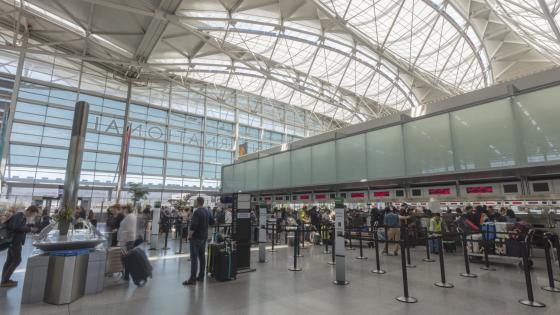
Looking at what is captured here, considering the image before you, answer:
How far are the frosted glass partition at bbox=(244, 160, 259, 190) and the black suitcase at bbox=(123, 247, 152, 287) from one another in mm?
10042

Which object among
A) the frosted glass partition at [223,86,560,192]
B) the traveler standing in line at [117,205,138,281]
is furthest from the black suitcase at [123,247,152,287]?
the frosted glass partition at [223,86,560,192]

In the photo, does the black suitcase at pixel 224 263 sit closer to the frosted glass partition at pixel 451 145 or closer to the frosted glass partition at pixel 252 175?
the frosted glass partition at pixel 451 145

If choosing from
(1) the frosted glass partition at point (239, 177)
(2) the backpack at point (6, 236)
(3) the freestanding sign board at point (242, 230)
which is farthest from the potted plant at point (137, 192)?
(3) the freestanding sign board at point (242, 230)

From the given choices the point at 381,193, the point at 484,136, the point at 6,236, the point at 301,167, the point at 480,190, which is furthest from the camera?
the point at 301,167

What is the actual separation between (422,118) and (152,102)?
29.3 meters

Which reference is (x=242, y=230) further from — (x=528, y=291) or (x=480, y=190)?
(x=480, y=190)

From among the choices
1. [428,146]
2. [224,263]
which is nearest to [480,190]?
[428,146]

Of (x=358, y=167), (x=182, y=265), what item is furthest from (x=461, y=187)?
(x=182, y=265)

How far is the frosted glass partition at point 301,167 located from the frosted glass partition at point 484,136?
6083 millimetres

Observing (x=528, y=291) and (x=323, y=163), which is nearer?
(x=528, y=291)

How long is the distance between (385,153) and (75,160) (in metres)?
11.5

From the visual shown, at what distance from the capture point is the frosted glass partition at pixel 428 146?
8.33m

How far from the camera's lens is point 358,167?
34.7ft

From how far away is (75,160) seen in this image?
10.9m
